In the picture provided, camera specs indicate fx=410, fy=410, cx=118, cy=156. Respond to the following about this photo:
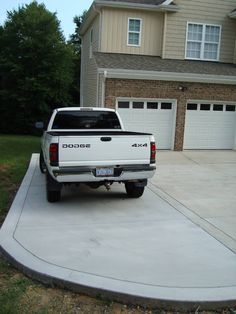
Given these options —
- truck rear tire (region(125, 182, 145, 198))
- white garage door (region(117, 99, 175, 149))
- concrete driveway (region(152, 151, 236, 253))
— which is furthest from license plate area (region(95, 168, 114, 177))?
white garage door (region(117, 99, 175, 149))

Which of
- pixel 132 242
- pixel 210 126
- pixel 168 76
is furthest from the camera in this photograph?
pixel 210 126

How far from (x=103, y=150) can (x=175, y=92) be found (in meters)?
9.72

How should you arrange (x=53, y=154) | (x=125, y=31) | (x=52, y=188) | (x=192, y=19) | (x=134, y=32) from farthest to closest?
(x=192, y=19), (x=134, y=32), (x=125, y=31), (x=52, y=188), (x=53, y=154)

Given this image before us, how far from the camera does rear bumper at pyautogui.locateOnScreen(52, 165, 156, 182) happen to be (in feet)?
24.9

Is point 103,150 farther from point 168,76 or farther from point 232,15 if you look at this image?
point 232,15

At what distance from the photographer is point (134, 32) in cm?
1900

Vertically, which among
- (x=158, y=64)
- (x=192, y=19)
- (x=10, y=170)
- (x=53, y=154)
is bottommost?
(x=10, y=170)

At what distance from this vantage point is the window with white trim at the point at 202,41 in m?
19.5

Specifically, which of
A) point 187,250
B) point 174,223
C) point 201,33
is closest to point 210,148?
point 201,33

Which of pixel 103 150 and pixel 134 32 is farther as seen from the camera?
pixel 134 32

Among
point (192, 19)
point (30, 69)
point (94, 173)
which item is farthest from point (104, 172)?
point (30, 69)

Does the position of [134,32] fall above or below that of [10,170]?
above

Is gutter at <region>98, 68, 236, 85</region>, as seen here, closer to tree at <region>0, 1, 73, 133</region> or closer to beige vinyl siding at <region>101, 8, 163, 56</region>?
beige vinyl siding at <region>101, 8, 163, 56</region>

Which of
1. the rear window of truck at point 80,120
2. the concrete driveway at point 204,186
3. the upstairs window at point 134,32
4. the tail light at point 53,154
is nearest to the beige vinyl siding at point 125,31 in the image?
the upstairs window at point 134,32
